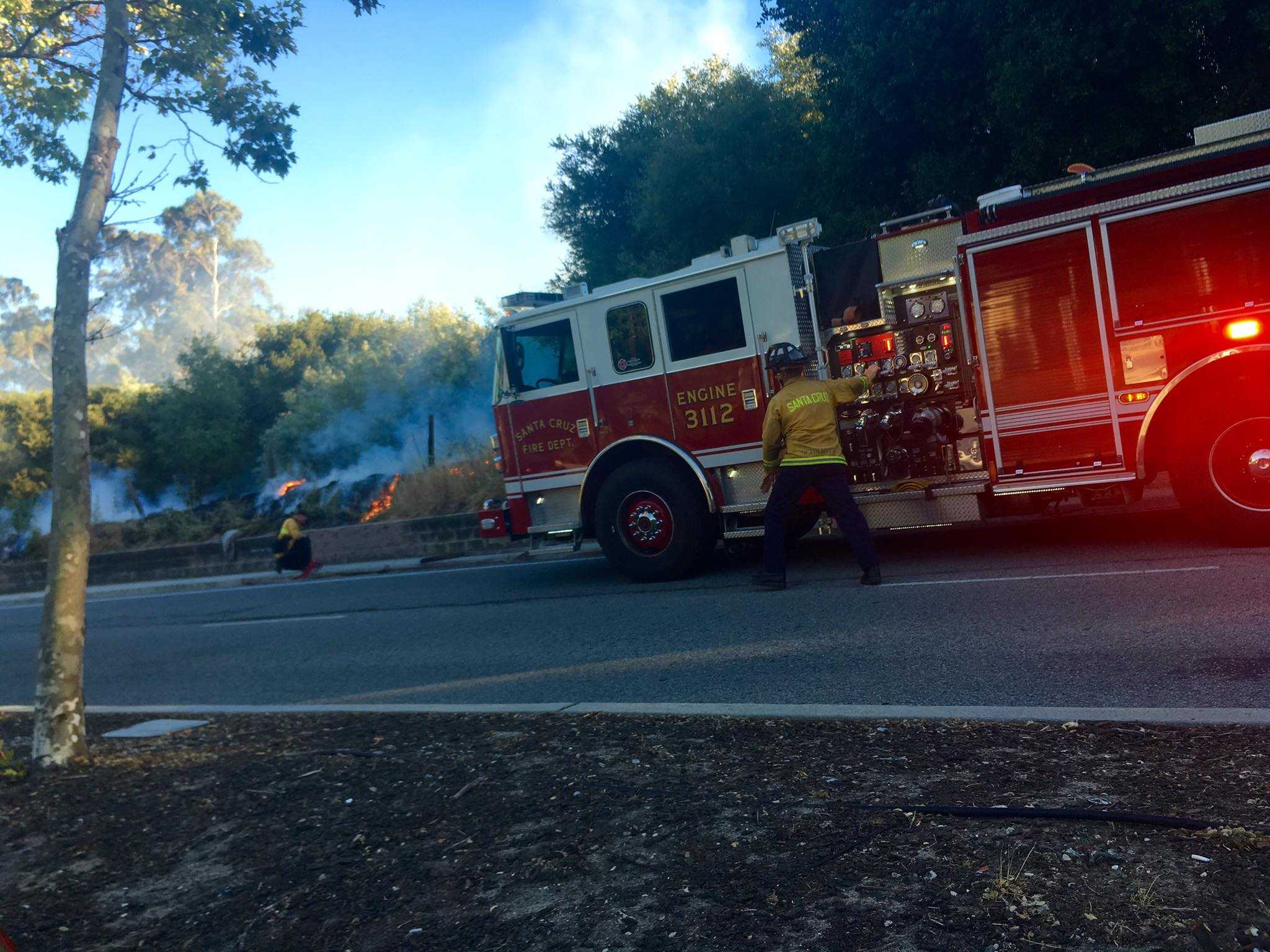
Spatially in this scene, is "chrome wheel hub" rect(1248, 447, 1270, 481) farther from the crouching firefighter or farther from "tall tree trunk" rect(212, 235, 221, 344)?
"tall tree trunk" rect(212, 235, 221, 344)

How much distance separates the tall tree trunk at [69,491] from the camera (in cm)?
537

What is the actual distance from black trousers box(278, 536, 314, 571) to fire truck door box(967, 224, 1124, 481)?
11.1 m

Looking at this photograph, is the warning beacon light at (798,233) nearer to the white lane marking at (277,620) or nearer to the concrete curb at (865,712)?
the concrete curb at (865,712)

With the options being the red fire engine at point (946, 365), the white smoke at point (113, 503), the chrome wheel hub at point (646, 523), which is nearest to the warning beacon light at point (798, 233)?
the red fire engine at point (946, 365)

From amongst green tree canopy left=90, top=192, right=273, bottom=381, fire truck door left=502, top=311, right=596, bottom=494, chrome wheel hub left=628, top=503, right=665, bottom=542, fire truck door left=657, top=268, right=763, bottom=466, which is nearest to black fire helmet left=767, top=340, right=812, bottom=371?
fire truck door left=657, top=268, right=763, bottom=466

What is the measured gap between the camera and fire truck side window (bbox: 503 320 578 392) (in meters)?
10.8

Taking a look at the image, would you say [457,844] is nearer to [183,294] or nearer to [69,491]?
[69,491]

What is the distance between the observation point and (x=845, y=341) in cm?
969

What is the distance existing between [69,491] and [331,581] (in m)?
10.5

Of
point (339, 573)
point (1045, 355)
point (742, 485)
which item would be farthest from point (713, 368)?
point (339, 573)

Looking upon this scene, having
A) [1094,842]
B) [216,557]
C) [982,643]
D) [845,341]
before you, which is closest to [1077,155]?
[845,341]

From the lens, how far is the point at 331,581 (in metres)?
15.6

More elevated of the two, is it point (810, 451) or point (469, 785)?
point (810, 451)

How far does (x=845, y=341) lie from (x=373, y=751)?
606 centimetres
